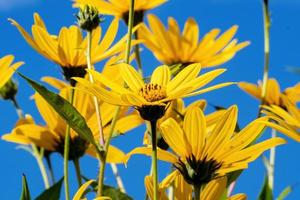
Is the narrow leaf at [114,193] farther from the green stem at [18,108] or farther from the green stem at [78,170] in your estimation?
the green stem at [18,108]

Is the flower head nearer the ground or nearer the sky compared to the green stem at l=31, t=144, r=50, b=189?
nearer the ground

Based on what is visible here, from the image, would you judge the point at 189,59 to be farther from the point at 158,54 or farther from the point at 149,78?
the point at 149,78

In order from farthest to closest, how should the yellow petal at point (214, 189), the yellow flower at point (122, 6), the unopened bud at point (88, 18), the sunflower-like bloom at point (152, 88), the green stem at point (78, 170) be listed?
the yellow flower at point (122, 6)
the unopened bud at point (88, 18)
the green stem at point (78, 170)
the yellow petal at point (214, 189)
the sunflower-like bloom at point (152, 88)

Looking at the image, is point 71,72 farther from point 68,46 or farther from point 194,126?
point 194,126

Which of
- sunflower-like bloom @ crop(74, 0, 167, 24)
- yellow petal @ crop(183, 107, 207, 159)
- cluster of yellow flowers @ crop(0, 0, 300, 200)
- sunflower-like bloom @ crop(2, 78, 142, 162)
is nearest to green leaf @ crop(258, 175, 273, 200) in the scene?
cluster of yellow flowers @ crop(0, 0, 300, 200)

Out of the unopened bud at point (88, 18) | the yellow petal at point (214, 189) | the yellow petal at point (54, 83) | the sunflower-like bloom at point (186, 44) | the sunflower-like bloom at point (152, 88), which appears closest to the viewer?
the sunflower-like bloom at point (152, 88)

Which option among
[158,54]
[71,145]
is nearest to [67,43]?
[71,145]

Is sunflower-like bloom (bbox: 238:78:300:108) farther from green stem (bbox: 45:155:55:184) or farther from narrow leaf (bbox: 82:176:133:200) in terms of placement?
narrow leaf (bbox: 82:176:133:200)

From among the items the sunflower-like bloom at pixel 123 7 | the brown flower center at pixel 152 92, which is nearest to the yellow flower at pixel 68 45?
the sunflower-like bloom at pixel 123 7

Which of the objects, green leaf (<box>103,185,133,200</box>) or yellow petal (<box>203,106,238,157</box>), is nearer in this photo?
yellow petal (<box>203,106,238,157</box>)
